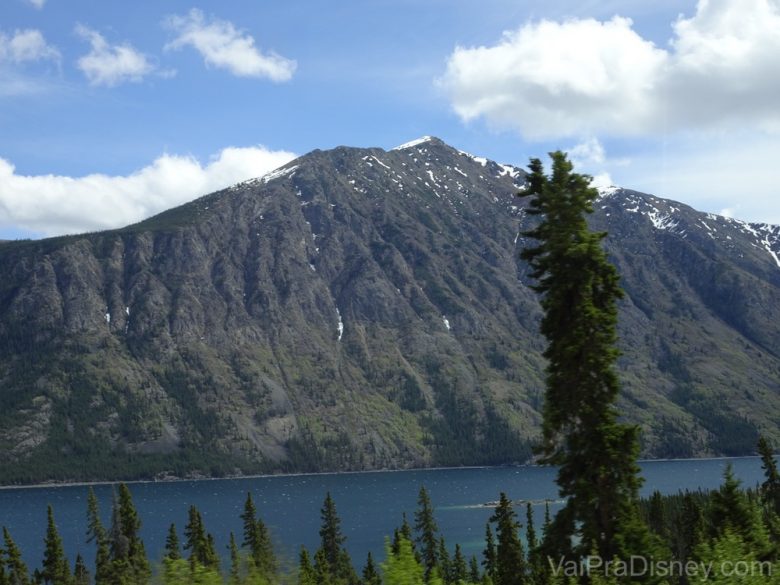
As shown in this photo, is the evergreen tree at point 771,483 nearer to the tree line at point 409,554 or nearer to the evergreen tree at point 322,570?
the tree line at point 409,554

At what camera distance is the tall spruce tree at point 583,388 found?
2586cm

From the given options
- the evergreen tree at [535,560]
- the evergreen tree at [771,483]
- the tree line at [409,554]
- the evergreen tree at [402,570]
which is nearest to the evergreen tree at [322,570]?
the tree line at [409,554]

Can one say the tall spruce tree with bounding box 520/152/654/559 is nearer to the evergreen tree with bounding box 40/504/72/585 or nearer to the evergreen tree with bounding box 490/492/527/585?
the evergreen tree with bounding box 490/492/527/585

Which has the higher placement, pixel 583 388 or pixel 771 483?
pixel 583 388

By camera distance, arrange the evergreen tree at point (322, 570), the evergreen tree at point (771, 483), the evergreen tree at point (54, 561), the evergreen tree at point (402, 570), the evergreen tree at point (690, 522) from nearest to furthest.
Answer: the evergreen tree at point (402, 570) → the evergreen tree at point (771, 483) → the evergreen tree at point (322, 570) → the evergreen tree at point (54, 561) → the evergreen tree at point (690, 522)

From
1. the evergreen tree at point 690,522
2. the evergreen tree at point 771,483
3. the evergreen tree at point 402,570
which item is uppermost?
the evergreen tree at point 402,570

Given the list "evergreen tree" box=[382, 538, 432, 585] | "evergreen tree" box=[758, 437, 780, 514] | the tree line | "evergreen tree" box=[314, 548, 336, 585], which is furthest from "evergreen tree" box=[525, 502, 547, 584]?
"evergreen tree" box=[758, 437, 780, 514]

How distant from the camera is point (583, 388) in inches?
1051

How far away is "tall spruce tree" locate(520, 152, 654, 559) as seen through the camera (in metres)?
25.9

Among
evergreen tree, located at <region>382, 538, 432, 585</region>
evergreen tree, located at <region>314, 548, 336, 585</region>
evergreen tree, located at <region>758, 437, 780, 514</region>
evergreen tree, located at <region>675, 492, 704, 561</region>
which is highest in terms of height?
evergreen tree, located at <region>382, 538, 432, 585</region>

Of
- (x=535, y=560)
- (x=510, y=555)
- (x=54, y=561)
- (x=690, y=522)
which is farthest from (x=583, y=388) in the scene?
(x=690, y=522)

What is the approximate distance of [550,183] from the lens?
2877 cm

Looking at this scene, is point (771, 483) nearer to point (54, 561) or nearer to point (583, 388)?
point (583, 388)

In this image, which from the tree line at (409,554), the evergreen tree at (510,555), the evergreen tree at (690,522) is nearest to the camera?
the tree line at (409,554)
